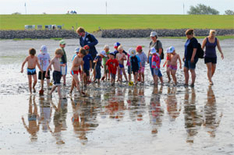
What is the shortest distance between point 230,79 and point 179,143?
9778mm

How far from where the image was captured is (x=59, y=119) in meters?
10.3

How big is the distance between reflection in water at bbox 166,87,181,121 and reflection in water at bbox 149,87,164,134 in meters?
0.21

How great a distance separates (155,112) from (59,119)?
2145mm

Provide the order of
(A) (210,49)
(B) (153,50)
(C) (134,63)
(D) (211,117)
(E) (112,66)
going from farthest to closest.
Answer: (C) (134,63) → (E) (112,66) → (A) (210,49) → (B) (153,50) → (D) (211,117)

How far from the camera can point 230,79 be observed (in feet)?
56.8

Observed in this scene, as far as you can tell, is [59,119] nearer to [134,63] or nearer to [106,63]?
[106,63]

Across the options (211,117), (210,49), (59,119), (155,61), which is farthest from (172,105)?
(210,49)

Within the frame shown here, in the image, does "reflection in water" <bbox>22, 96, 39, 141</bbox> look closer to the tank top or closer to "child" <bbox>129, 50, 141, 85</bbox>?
"child" <bbox>129, 50, 141, 85</bbox>

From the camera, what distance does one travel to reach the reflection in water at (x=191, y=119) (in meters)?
8.69

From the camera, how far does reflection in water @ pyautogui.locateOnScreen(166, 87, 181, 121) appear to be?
412 inches

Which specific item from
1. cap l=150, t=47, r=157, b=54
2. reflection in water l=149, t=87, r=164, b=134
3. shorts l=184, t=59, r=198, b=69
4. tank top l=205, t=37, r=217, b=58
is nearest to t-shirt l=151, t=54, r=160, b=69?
cap l=150, t=47, r=157, b=54

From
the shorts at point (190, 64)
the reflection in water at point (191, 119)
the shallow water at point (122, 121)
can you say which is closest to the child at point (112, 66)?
the shallow water at point (122, 121)

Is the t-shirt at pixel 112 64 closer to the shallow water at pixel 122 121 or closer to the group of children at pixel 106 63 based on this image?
the group of children at pixel 106 63

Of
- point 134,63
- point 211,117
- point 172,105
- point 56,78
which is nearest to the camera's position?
point 211,117
